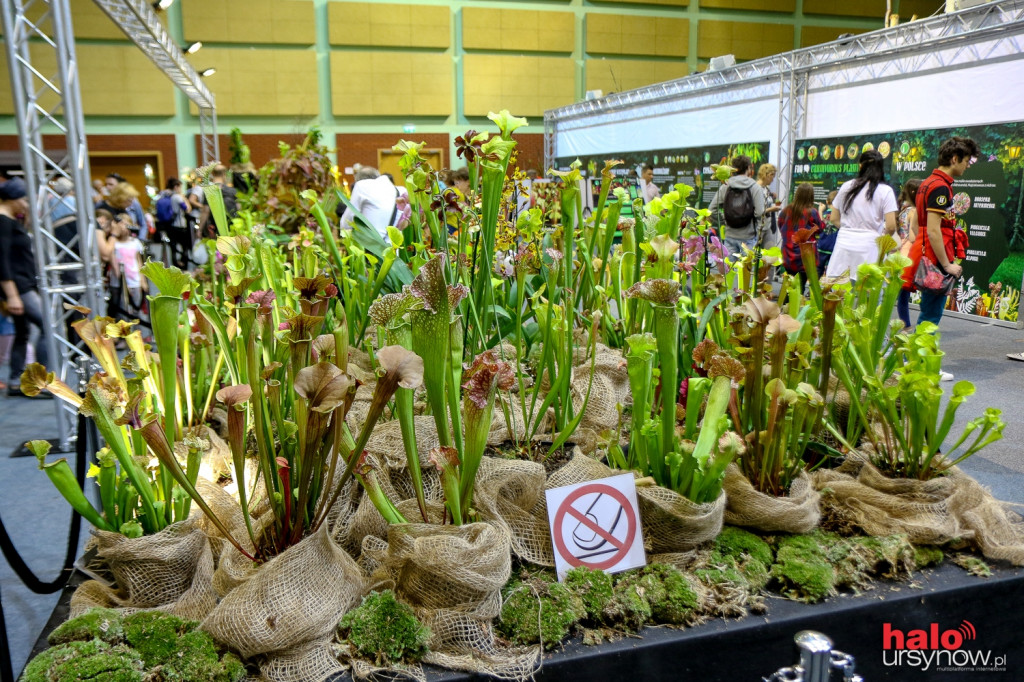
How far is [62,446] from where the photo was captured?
3080 millimetres

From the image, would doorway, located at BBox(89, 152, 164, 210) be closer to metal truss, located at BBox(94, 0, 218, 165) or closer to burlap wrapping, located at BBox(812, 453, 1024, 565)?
metal truss, located at BBox(94, 0, 218, 165)

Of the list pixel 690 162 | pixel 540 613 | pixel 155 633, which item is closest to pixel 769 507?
pixel 540 613

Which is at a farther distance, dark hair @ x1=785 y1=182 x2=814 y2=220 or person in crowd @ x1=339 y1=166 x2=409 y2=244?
dark hair @ x1=785 y1=182 x2=814 y2=220

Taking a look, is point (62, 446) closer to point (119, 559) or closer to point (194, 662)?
point (119, 559)

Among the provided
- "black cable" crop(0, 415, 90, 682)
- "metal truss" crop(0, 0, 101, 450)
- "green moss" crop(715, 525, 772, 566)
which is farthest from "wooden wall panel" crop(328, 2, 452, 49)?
"green moss" crop(715, 525, 772, 566)

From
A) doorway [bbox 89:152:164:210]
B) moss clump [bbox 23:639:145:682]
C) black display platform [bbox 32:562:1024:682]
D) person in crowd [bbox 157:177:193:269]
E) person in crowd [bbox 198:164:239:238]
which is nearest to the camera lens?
moss clump [bbox 23:639:145:682]

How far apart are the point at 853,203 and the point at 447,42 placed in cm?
Result: 947

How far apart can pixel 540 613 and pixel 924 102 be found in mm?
5798

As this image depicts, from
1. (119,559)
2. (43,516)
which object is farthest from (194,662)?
(43,516)

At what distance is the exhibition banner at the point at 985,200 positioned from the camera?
16.4 ft

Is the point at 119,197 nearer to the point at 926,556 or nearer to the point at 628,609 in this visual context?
the point at 628,609

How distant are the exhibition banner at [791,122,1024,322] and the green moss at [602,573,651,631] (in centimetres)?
499

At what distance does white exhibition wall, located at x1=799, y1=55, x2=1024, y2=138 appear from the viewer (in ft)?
15.9

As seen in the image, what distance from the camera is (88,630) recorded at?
96cm
